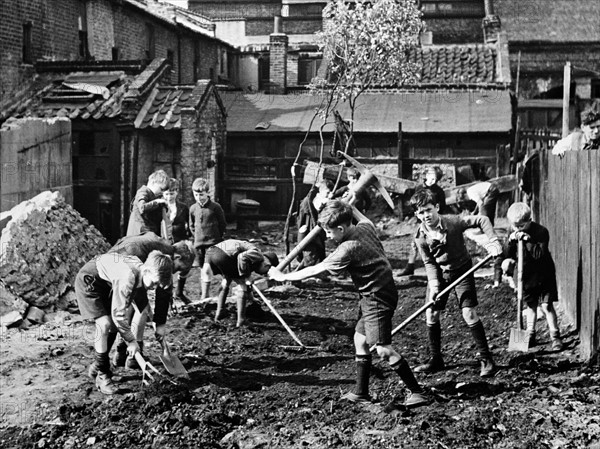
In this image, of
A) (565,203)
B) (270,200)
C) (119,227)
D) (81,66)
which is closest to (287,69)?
(270,200)

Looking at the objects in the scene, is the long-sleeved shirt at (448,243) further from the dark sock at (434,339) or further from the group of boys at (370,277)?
the dark sock at (434,339)

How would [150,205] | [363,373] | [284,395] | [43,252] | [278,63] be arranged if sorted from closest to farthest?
[363,373] < [284,395] < [150,205] < [43,252] < [278,63]

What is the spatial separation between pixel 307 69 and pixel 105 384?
23531 millimetres

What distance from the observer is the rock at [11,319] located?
11.2 meters

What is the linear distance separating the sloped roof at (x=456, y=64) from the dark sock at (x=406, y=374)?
20641 mm

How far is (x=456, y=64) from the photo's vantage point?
2861 centimetres

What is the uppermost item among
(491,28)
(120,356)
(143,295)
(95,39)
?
(491,28)

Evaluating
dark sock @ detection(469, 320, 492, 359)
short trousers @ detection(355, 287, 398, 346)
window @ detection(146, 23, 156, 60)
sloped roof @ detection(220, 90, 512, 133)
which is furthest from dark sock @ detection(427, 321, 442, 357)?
window @ detection(146, 23, 156, 60)

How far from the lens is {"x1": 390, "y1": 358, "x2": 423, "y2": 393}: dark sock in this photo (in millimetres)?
7383

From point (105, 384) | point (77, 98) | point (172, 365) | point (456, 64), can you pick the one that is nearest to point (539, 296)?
point (172, 365)

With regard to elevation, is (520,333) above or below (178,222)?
below

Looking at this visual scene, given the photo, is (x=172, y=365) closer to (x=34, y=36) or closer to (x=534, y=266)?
(x=534, y=266)

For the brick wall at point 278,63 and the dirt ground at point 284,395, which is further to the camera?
the brick wall at point 278,63

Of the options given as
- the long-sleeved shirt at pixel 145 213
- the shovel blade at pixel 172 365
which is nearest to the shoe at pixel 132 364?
the shovel blade at pixel 172 365
